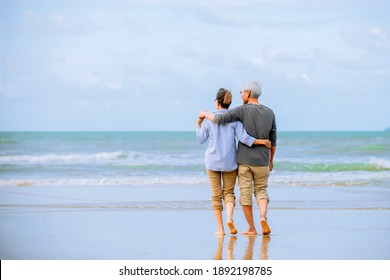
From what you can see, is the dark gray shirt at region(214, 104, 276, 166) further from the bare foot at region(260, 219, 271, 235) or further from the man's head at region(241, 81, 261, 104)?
the bare foot at region(260, 219, 271, 235)

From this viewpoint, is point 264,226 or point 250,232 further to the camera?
point 250,232

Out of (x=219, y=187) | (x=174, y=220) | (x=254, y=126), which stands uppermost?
(x=254, y=126)

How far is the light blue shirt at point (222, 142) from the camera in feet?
22.6

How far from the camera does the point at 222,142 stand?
6914 millimetres

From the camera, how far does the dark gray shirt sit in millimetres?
6902

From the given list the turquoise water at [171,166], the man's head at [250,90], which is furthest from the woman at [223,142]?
the turquoise water at [171,166]

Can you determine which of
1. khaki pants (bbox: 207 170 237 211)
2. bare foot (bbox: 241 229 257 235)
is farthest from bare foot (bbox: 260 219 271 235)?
khaki pants (bbox: 207 170 237 211)

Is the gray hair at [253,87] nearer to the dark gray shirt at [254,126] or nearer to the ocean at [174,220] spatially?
the dark gray shirt at [254,126]

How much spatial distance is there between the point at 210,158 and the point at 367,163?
14.9 metres

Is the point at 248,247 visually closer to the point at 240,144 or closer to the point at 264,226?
the point at 264,226

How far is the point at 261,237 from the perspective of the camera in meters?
7.00

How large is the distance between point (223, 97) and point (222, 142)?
0.41 meters

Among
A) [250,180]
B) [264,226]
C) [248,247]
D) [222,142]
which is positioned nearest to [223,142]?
[222,142]
